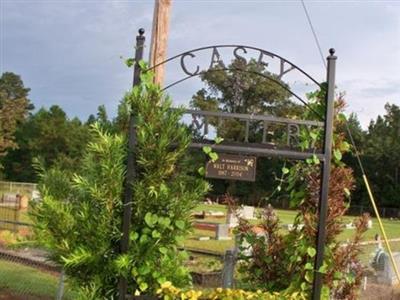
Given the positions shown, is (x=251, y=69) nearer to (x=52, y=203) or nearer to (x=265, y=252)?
(x=265, y=252)

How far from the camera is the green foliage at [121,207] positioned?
5340 mm

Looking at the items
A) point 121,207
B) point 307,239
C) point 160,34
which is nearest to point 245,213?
point 160,34

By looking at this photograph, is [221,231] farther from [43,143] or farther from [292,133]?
[43,143]

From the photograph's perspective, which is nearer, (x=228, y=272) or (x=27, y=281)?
(x=228, y=272)

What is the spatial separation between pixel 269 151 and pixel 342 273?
1.52m

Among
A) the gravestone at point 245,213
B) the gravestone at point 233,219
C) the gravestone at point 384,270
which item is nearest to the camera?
the gravestone at point 233,219

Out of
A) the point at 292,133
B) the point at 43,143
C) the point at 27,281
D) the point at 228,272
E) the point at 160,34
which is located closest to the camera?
the point at 292,133

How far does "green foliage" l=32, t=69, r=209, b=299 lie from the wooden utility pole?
1971mm

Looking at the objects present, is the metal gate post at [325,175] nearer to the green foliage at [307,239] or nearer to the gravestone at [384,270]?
the green foliage at [307,239]

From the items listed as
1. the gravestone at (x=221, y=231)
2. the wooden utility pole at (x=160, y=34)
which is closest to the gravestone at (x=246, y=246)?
the wooden utility pole at (x=160, y=34)

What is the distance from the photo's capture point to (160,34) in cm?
755

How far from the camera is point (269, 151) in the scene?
571 cm

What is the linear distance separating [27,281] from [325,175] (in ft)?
24.1

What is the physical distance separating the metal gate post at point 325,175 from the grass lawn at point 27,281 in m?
4.65
